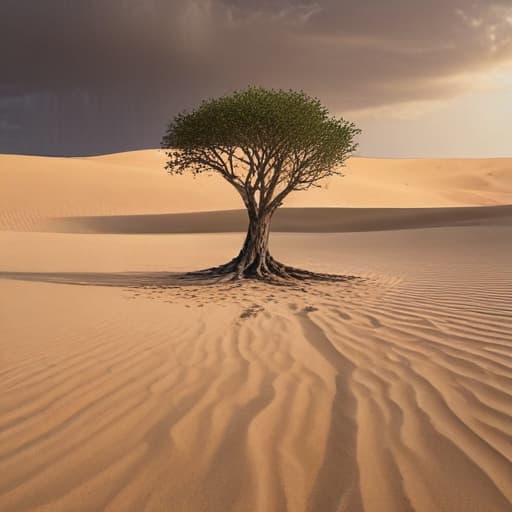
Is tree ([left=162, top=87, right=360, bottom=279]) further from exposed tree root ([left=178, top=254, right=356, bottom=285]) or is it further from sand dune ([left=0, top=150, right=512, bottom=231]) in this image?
sand dune ([left=0, top=150, right=512, bottom=231])

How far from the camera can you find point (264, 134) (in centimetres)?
1115

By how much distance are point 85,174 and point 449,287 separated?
51144 mm

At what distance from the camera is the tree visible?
1093 centimetres

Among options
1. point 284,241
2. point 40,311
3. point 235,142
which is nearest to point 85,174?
point 284,241

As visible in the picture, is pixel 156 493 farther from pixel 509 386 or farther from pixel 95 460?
pixel 509 386

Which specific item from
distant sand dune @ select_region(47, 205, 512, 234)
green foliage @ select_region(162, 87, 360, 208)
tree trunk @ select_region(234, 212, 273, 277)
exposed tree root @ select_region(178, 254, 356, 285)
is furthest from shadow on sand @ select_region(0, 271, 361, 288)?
distant sand dune @ select_region(47, 205, 512, 234)

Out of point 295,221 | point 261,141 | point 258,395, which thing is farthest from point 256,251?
point 295,221

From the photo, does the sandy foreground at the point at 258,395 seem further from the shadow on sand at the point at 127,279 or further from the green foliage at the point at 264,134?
the green foliage at the point at 264,134

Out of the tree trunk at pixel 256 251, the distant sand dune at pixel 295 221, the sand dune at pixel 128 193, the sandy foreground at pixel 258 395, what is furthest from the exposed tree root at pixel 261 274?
→ the sand dune at pixel 128 193

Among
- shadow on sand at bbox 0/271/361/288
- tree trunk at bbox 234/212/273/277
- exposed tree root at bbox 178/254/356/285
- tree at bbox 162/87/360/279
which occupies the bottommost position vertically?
shadow on sand at bbox 0/271/361/288

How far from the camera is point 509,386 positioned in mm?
3496

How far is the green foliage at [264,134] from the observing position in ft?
35.8

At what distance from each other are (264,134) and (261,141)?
0.70ft

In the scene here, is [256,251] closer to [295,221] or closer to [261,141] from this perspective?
Answer: [261,141]
